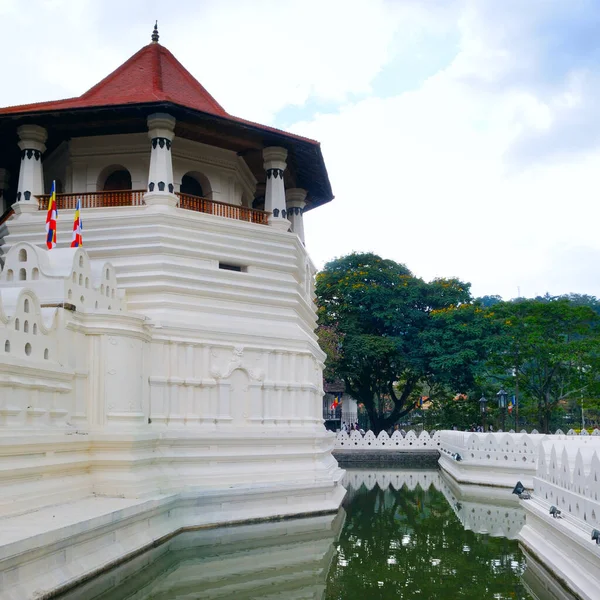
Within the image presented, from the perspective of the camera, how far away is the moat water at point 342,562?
9.82 metres

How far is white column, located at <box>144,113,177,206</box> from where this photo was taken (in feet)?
55.1

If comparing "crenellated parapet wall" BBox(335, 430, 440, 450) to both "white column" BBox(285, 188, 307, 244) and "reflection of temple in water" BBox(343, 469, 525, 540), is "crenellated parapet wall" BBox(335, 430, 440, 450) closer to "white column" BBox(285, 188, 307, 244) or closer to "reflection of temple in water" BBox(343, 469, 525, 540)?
"reflection of temple in water" BBox(343, 469, 525, 540)

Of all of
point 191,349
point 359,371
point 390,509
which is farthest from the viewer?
point 359,371

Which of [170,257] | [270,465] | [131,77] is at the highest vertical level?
[131,77]

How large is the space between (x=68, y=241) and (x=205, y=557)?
8031 mm

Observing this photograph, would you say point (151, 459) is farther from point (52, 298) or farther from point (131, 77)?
point (131, 77)

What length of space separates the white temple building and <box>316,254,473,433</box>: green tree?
55.3 feet

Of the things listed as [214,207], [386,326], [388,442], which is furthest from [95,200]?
[386,326]

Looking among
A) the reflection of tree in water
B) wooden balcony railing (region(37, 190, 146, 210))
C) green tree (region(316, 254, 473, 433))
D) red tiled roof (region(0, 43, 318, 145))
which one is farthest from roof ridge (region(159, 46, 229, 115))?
green tree (region(316, 254, 473, 433))

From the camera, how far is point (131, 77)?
1944cm

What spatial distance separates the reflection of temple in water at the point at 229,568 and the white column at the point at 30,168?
833cm

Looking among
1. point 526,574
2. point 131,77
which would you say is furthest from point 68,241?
point 526,574

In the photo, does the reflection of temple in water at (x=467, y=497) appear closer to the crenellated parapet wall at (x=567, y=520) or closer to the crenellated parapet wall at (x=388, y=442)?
the crenellated parapet wall at (x=567, y=520)

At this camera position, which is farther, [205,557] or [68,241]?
[68,241]
